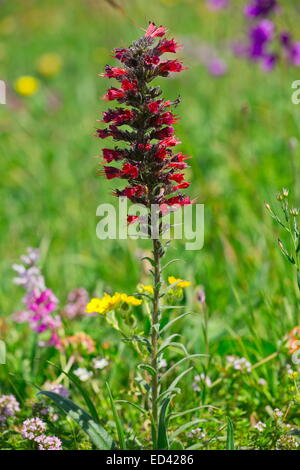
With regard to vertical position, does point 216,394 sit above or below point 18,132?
below

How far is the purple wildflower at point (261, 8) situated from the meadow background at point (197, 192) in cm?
12

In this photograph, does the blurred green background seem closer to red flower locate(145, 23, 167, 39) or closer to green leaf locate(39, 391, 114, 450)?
red flower locate(145, 23, 167, 39)

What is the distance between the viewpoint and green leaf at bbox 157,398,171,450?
4.97ft

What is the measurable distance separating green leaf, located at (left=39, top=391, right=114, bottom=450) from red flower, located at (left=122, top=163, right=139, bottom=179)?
654mm

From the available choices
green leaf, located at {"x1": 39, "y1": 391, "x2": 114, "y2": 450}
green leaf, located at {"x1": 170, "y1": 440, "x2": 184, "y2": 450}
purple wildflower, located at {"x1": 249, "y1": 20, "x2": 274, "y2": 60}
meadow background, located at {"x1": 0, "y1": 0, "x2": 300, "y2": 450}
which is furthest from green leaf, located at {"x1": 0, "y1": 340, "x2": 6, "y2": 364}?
purple wildflower, located at {"x1": 249, "y1": 20, "x2": 274, "y2": 60}

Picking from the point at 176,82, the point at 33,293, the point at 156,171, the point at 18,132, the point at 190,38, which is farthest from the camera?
the point at 190,38

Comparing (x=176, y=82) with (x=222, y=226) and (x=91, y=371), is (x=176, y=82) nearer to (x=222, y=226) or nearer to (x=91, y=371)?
(x=222, y=226)

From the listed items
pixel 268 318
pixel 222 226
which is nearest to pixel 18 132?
pixel 222 226

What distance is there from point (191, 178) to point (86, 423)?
2.43 meters

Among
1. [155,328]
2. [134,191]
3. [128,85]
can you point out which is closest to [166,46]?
[128,85]

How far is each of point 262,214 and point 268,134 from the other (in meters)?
1.55

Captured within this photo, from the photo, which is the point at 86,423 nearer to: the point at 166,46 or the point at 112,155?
the point at 112,155

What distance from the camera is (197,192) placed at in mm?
3674

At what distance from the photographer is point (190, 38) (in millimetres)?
7387
